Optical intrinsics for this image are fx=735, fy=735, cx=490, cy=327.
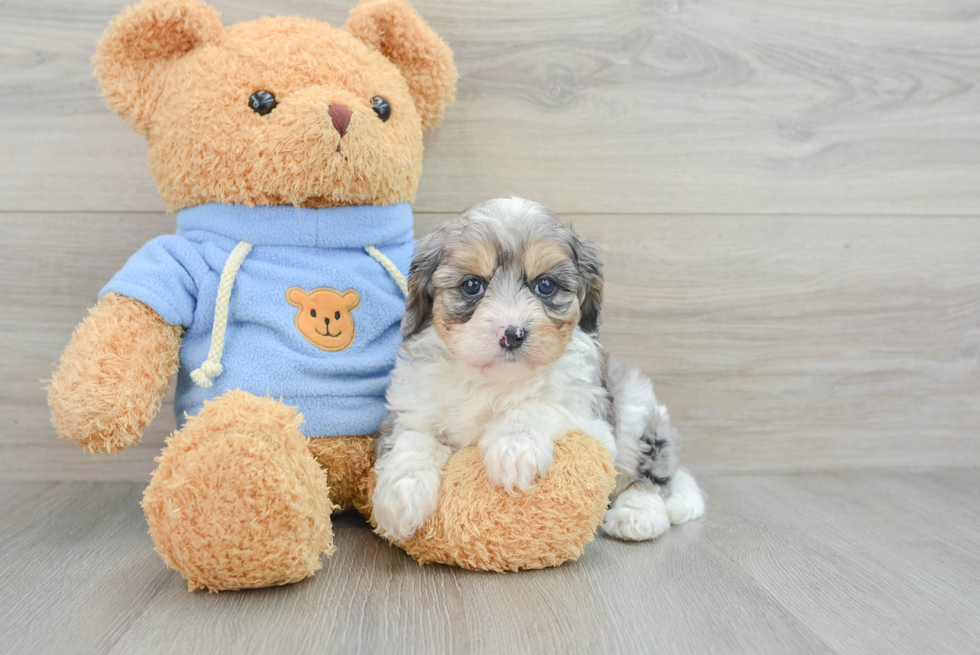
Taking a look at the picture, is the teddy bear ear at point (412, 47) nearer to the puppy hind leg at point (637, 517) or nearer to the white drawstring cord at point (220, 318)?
the white drawstring cord at point (220, 318)

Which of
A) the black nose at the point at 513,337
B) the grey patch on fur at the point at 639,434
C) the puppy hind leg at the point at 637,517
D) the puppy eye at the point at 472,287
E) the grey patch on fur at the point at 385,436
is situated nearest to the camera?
the black nose at the point at 513,337

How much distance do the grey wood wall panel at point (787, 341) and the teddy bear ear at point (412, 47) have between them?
0.41 metres

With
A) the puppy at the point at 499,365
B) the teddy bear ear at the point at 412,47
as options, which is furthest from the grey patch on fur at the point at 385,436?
the teddy bear ear at the point at 412,47

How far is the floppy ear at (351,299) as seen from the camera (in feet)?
6.11

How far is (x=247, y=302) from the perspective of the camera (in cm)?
179

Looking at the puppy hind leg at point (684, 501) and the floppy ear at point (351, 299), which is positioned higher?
the floppy ear at point (351, 299)

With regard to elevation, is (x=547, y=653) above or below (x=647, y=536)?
above

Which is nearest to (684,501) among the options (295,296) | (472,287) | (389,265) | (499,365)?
(499,365)

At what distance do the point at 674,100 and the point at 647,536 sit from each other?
1385 millimetres

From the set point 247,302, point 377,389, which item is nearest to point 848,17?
point 377,389

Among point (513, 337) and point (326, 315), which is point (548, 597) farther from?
point (326, 315)

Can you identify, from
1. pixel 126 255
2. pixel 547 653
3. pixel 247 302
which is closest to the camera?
pixel 547 653

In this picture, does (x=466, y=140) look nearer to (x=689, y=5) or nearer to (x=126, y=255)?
(x=689, y=5)

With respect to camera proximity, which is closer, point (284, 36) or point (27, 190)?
point (284, 36)
